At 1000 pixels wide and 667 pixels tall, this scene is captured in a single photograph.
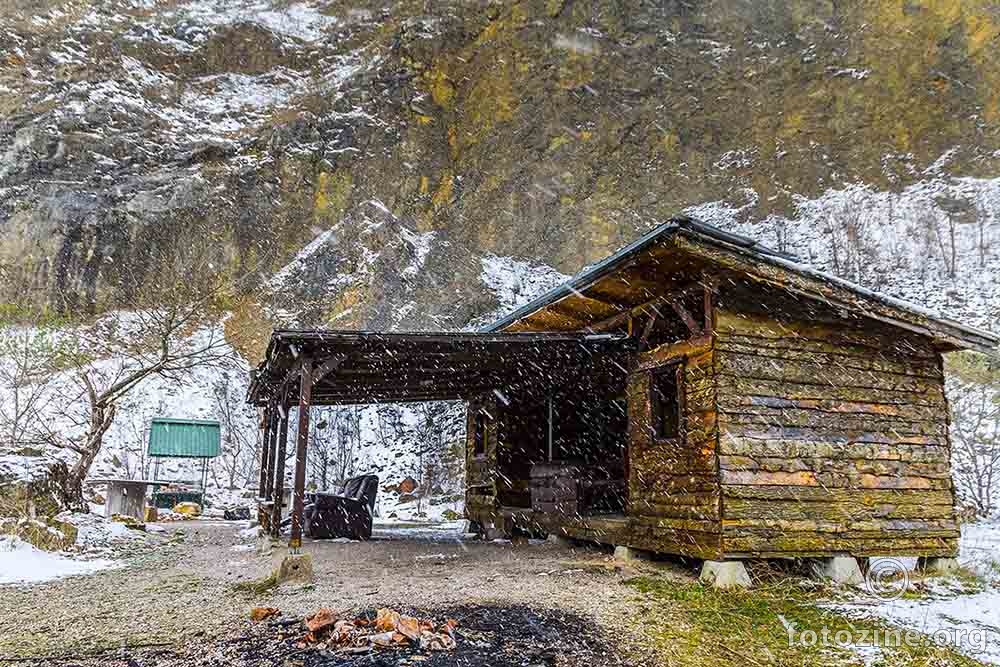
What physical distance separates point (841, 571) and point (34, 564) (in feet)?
26.1

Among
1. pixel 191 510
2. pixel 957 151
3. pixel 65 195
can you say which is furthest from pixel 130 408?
pixel 957 151

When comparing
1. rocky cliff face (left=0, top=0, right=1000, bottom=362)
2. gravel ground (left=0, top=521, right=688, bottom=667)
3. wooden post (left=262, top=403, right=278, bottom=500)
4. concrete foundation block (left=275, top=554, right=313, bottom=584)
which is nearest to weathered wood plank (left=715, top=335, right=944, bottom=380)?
gravel ground (left=0, top=521, right=688, bottom=667)

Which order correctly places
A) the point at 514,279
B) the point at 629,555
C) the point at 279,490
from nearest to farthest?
the point at 629,555 < the point at 279,490 < the point at 514,279

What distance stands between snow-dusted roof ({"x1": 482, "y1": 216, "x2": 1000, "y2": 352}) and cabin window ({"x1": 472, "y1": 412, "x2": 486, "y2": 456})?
16.4 feet

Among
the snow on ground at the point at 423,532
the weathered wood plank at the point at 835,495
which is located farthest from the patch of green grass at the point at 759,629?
the snow on ground at the point at 423,532

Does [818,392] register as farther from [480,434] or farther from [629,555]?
[480,434]

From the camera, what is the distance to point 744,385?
6008mm

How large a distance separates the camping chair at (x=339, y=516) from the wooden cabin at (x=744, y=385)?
2.39 m

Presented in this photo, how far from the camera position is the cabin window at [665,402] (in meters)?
6.86

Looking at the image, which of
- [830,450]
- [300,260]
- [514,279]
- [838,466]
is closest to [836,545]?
[838,466]

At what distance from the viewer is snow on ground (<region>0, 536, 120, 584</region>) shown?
256 inches

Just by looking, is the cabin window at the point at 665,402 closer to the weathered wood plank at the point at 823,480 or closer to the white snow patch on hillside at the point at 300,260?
the weathered wood plank at the point at 823,480

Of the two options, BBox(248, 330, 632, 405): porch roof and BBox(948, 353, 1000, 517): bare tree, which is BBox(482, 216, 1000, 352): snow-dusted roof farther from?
BBox(948, 353, 1000, 517): bare tree

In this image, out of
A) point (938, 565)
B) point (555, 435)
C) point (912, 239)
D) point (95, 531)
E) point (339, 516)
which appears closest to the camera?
point (938, 565)
